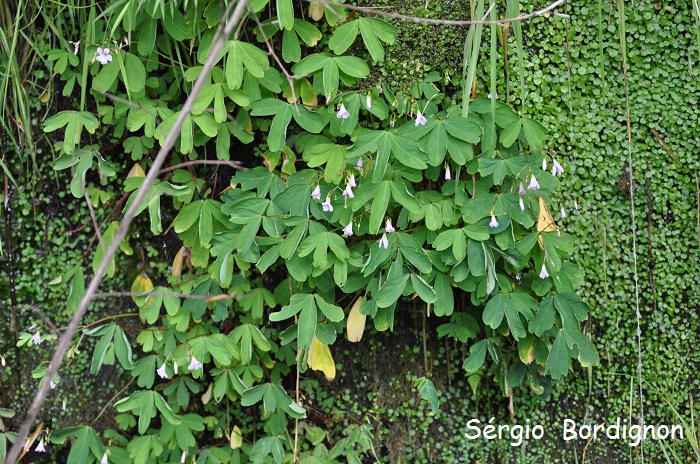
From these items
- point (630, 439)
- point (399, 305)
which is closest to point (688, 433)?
point (630, 439)

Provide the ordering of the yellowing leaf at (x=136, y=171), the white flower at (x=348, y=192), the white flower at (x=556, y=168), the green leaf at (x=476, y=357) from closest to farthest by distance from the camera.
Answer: the white flower at (x=348, y=192) → the white flower at (x=556, y=168) → the green leaf at (x=476, y=357) → the yellowing leaf at (x=136, y=171)

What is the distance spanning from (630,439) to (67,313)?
7.77 ft

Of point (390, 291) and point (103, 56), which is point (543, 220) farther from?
point (103, 56)

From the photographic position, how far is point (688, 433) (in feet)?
8.61

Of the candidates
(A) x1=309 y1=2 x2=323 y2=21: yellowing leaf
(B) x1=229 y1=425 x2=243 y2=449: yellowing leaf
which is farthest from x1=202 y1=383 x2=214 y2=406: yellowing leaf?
(A) x1=309 y1=2 x2=323 y2=21: yellowing leaf

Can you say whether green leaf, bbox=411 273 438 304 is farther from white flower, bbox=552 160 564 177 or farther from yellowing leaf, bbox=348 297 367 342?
white flower, bbox=552 160 564 177

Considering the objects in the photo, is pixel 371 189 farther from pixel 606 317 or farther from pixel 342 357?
pixel 606 317

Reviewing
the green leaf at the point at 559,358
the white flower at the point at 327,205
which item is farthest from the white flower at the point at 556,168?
the white flower at the point at 327,205

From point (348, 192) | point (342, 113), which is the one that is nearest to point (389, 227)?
point (348, 192)

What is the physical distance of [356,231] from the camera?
91.2 inches

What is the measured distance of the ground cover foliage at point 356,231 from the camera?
2281mm

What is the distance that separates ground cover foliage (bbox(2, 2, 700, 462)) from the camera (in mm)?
2281

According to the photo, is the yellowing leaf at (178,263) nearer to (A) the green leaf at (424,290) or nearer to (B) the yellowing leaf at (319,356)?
(B) the yellowing leaf at (319,356)

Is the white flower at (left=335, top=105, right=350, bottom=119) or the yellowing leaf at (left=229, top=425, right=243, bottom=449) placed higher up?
the white flower at (left=335, top=105, right=350, bottom=119)
